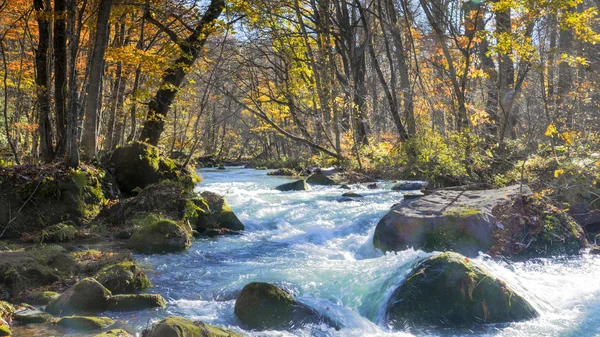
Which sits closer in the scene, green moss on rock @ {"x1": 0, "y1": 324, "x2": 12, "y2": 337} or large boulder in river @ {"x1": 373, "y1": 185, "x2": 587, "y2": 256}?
green moss on rock @ {"x1": 0, "y1": 324, "x2": 12, "y2": 337}

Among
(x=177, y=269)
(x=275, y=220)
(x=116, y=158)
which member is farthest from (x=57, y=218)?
(x=275, y=220)

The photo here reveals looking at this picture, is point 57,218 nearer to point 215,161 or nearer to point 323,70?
point 323,70

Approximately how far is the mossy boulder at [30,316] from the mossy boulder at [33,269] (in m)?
0.73

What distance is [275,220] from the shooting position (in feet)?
33.8

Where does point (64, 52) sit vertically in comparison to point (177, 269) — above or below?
above

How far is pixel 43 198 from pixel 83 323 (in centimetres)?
501

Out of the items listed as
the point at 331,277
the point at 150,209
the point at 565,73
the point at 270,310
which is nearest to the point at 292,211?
the point at 150,209

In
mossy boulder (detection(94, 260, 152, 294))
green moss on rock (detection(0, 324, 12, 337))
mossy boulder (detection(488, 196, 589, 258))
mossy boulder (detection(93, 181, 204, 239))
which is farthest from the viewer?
mossy boulder (detection(93, 181, 204, 239))

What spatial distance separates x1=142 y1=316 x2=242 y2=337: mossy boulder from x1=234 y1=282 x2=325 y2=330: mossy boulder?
873 mm

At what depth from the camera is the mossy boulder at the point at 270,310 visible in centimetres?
460

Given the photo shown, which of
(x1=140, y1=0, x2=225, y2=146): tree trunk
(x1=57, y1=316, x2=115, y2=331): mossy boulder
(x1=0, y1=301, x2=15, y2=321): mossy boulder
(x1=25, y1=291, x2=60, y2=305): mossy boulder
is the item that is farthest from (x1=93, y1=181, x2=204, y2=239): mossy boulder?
(x1=57, y1=316, x2=115, y2=331): mossy boulder

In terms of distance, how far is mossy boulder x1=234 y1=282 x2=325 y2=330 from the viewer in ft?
15.1

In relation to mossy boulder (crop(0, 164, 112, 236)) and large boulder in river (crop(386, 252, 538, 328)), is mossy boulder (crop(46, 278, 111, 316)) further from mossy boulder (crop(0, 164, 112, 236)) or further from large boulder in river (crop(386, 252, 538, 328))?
mossy boulder (crop(0, 164, 112, 236))

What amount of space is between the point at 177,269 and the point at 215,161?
99.3 feet
